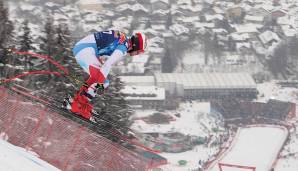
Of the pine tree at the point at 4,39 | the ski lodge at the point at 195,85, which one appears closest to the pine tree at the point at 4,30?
the pine tree at the point at 4,39

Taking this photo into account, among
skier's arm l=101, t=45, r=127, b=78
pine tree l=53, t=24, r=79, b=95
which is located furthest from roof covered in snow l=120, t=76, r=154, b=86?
skier's arm l=101, t=45, r=127, b=78

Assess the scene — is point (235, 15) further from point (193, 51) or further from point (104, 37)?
point (104, 37)

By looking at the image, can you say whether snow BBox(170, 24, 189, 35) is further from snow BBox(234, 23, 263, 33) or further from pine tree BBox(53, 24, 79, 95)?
pine tree BBox(53, 24, 79, 95)

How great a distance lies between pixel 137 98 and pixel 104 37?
35.9m

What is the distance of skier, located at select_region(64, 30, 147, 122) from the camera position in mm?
6473

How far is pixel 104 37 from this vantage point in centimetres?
671

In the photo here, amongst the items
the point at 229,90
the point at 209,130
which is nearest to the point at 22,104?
the point at 209,130

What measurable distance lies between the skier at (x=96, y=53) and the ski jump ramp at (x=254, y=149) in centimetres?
2309

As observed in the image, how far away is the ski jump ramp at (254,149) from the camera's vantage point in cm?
3205

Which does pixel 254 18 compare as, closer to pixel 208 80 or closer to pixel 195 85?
pixel 208 80

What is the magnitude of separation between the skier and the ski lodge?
1461 inches

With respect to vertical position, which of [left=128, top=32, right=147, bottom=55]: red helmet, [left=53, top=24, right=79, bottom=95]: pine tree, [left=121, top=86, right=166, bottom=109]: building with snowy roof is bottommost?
[left=121, top=86, right=166, bottom=109]: building with snowy roof

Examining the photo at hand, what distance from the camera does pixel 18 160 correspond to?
5523 mm

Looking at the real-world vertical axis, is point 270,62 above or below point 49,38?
below
